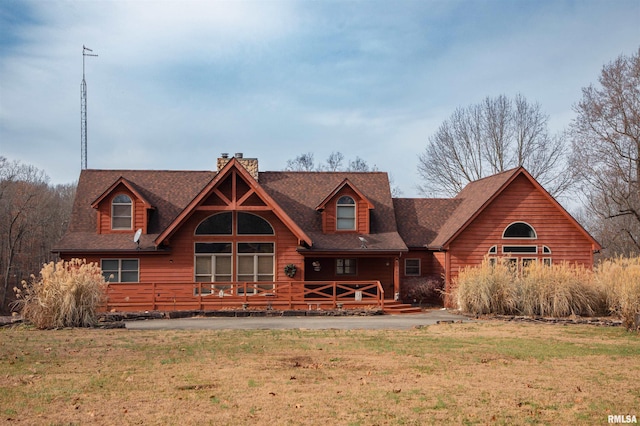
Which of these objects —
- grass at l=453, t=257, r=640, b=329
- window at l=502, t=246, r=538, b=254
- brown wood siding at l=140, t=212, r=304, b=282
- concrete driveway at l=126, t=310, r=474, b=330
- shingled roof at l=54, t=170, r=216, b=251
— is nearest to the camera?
concrete driveway at l=126, t=310, r=474, b=330

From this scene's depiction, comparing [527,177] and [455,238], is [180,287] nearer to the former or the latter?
[455,238]

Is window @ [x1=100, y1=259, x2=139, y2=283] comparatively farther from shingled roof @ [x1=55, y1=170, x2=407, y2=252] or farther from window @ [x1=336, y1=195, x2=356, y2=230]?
window @ [x1=336, y1=195, x2=356, y2=230]

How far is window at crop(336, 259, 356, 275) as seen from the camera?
2991 centimetres

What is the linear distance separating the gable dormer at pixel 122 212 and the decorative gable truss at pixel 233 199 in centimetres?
245

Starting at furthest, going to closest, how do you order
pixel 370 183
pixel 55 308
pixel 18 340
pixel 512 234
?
pixel 370 183
pixel 512 234
pixel 55 308
pixel 18 340

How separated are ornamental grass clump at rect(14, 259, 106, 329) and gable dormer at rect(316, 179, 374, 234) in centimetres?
1314

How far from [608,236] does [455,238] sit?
82.6 feet

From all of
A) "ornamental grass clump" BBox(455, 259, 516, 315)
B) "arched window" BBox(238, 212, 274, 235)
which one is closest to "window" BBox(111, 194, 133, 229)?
"arched window" BBox(238, 212, 274, 235)

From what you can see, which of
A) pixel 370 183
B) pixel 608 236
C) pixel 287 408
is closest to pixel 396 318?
pixel 370 183

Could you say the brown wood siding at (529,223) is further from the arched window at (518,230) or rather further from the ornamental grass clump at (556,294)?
the ornamental grass clump at (556,294)

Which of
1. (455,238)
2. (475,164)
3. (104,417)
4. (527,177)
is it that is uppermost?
(475,164)

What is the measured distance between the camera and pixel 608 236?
161ft

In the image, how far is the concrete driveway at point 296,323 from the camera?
18859mm

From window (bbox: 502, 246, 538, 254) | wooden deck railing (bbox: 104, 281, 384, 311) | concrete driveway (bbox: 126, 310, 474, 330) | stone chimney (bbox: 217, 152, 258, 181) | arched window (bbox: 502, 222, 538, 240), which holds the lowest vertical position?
concrete driveway (bbox: 126, 310, 474, 330)
